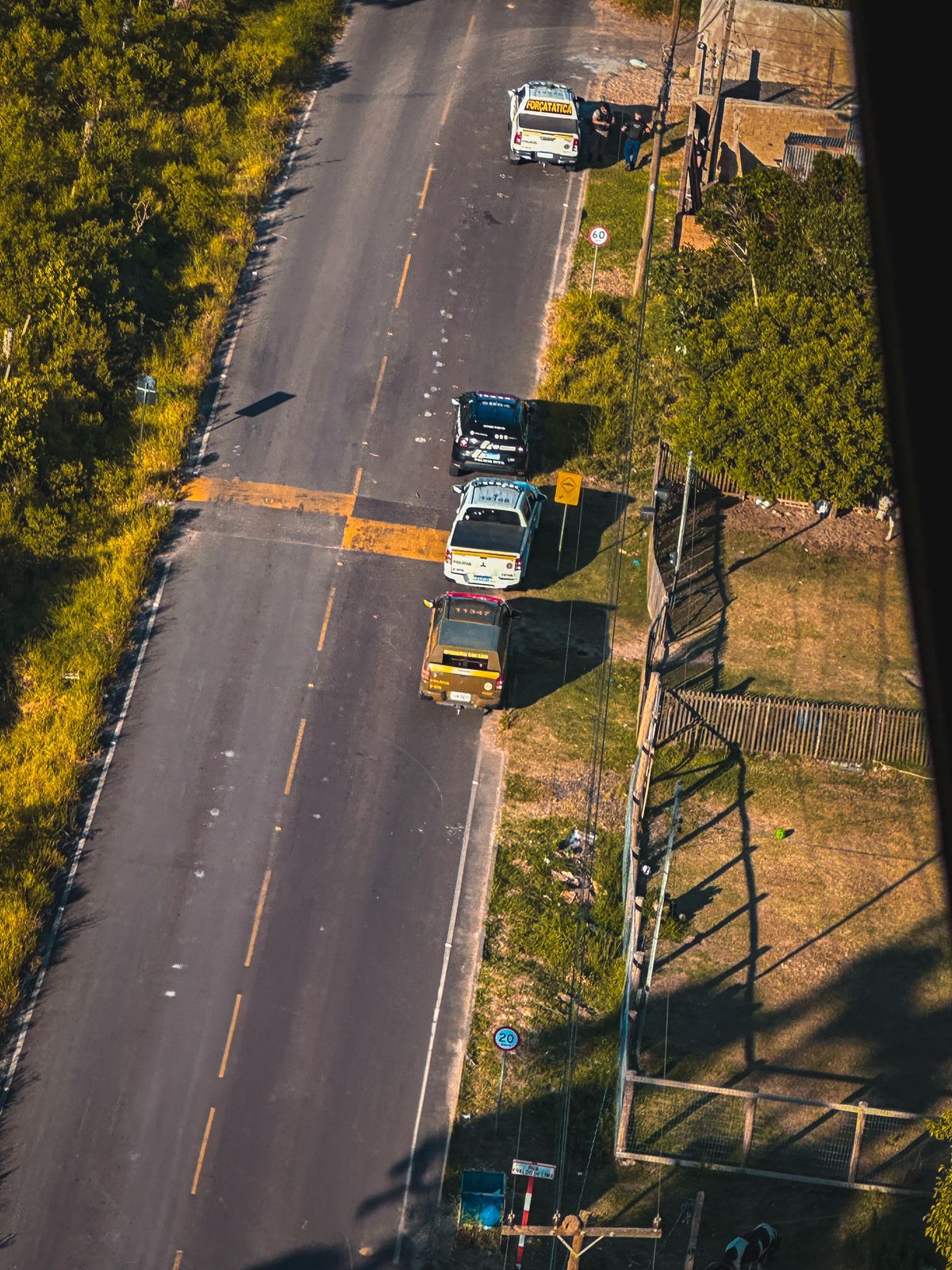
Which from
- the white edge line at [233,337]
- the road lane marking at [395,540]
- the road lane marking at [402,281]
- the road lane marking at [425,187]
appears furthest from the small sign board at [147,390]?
the road lane marking at [425,187]

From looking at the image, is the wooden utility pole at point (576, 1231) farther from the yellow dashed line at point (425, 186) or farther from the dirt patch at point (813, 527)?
the yellow dashed line at point (425, 186)

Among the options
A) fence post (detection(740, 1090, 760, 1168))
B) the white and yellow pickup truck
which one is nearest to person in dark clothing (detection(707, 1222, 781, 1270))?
fence post (detection(740, 1090, 760, 1168))

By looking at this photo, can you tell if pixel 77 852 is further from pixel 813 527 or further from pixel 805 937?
pixel 813 527

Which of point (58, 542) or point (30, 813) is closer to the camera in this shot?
point (30, 813)

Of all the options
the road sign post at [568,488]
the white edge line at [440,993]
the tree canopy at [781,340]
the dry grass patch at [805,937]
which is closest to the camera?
the white edge line at [440,993]

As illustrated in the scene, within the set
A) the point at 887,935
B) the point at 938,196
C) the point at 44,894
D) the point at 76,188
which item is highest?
the point at 938,196

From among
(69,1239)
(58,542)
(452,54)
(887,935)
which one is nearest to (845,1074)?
(887,935)

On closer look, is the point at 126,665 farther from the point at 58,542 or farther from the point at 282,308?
the point at 282,308
